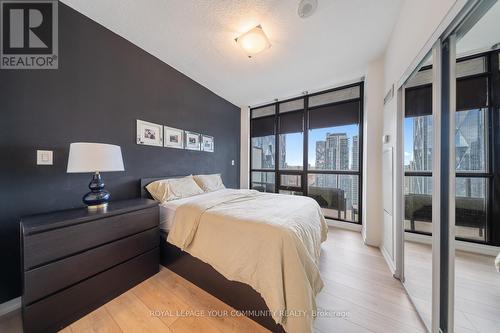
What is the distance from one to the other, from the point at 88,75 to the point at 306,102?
11.6ft

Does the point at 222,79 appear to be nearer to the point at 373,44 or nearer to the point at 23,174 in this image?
the point at 373,44

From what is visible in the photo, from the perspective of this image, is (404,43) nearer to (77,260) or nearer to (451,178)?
(451,178)

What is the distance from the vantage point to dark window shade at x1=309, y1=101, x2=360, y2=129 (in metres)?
3.15

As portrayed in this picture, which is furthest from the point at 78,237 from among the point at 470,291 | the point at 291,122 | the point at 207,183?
the point at 291,122

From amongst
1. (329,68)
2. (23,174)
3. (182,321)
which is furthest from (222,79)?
(182,321)

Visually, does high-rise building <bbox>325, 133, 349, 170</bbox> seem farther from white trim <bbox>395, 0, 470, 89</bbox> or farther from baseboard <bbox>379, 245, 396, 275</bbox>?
white trim <bbox>395, 0, 470, 89</bbox>

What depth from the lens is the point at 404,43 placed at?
5.28 ft

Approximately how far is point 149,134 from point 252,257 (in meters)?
2.18

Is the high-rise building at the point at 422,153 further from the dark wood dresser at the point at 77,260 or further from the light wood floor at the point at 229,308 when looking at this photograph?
the dark wood dresser at the point at 77,260

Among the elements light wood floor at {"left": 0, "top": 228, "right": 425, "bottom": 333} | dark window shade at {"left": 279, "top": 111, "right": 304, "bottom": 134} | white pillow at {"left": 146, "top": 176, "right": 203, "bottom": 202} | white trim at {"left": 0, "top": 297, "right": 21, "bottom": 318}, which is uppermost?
dark window shade at {"left": 279, "top": 111, "right": 304, "bottom": 134}

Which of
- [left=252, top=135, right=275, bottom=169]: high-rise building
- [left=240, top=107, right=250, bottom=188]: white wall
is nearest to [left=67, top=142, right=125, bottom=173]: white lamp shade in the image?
[left=240, top=107, right=250, bottom=188]: white wall

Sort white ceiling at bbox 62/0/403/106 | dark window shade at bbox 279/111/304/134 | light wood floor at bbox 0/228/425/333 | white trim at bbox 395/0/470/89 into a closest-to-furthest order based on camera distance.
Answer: white trim at bbox 395/0/470/89 < light wood floor at bbox 0/228/425/333 < white ceiling at bbox 62/0/403/106 < dark window shade at bbox 279/111/304/134

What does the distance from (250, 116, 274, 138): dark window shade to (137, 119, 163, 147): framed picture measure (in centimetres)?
247

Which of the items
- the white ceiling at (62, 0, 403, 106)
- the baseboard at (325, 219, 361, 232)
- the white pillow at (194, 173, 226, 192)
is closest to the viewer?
the white ceiling at (62, 0, 403, 106)
